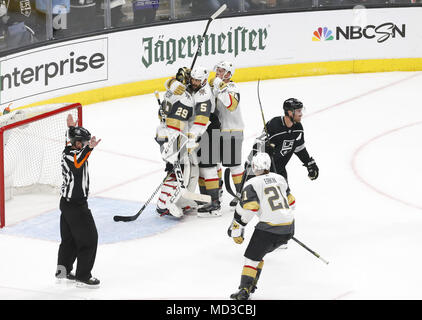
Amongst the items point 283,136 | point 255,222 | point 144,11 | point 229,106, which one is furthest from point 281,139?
point 144,11

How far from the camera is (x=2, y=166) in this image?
8586mm

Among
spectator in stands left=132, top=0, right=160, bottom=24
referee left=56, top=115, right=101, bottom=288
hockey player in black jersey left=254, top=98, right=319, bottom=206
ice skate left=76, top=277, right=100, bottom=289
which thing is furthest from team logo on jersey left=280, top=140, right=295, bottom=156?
spectator in stands left=132, top=0, right=160, bottom=24

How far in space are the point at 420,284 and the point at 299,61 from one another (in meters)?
7.20

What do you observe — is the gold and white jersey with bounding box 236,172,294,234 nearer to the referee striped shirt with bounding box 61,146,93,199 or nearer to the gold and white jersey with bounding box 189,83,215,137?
the referee striped shirt with bounding box 61,146,93,199

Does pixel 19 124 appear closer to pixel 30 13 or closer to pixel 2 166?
pixel 2 166

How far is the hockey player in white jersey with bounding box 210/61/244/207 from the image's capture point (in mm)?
8648

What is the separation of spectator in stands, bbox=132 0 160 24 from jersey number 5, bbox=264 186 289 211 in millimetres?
6533

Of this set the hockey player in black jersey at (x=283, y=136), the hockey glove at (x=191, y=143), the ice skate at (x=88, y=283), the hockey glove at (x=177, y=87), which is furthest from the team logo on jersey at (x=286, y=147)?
the ice skate at (x=88, y=283)

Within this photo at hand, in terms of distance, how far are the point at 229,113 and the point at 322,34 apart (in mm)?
5570

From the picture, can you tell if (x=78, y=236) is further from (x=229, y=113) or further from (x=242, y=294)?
(x=229, y=113)

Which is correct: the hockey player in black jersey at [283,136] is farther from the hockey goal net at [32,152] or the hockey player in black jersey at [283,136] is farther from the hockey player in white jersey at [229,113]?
the hockey goal net at [32,152]

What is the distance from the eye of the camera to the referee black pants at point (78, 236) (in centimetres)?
707

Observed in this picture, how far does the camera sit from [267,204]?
267 inches
